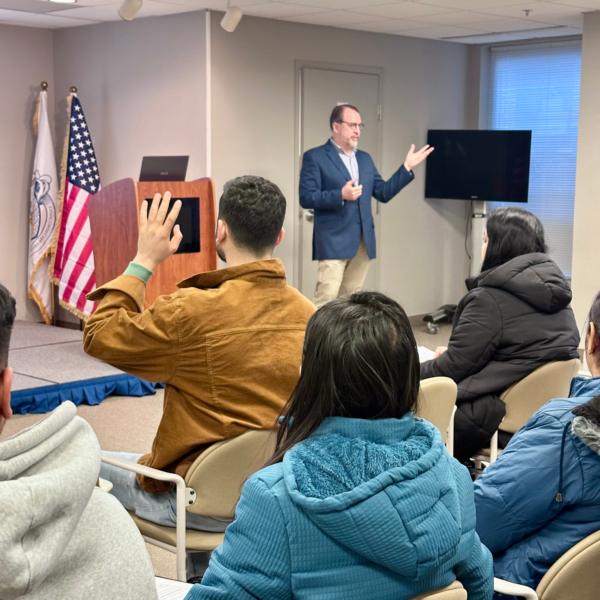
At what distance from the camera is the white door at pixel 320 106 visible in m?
6.68

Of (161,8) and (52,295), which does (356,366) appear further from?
(52,295)

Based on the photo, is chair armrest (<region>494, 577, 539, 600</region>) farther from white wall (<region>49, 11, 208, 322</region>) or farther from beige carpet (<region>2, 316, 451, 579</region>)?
white wall (<region>49, 11, 208, 322</region>)

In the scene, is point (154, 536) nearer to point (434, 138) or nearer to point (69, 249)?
point (69, 249)

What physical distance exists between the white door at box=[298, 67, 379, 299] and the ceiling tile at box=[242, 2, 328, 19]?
58cm

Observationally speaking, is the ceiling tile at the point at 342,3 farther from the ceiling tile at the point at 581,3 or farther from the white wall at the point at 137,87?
the ceiling tile at the point at 581,3

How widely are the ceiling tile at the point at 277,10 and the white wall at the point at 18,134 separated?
202 centimetres

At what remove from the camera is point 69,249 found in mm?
6641

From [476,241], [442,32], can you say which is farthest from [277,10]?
[476,241]

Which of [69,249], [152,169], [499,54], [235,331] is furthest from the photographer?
[499,54]

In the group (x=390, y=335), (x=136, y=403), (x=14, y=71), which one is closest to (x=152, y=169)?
(x=136, y=403)

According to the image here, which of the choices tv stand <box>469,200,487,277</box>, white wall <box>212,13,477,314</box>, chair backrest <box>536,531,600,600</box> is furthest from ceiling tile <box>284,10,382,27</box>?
chair backrest <box>536,531,600,600</box>

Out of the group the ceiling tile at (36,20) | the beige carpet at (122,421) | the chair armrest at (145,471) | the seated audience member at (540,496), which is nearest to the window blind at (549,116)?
the ceiling tile at (36,20)

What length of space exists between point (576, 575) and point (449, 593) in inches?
18.5

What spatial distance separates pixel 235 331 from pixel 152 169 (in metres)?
3.13
